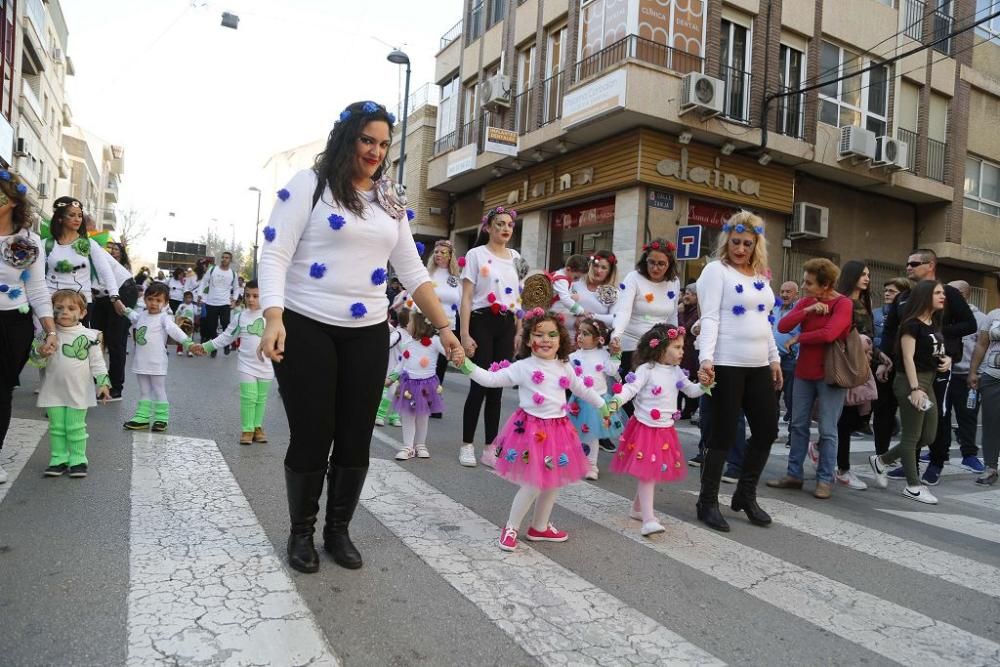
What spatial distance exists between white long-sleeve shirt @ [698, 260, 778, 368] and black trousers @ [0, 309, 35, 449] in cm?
429

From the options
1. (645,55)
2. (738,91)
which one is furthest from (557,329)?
(738,91)

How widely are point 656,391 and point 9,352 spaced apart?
4.05m

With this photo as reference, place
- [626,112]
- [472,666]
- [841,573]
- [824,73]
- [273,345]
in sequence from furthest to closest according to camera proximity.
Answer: [824,73] < [626,112] < [841,573] < [273,345] < [472,666]

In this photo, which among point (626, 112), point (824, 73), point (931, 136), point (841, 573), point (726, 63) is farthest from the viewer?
point (931, 136)

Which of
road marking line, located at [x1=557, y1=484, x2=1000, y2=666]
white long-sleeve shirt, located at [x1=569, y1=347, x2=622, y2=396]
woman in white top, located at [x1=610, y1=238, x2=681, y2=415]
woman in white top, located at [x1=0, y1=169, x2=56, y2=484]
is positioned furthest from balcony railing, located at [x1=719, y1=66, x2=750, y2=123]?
woman in white top, located at [x1=0, y1=169, x2=56, y2=484]

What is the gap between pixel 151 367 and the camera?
21.2 feet

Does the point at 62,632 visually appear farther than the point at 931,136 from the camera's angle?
No

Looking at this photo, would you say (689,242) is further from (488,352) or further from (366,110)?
(366,110)

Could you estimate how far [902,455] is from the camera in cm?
600

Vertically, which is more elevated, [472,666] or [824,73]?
[824,73]

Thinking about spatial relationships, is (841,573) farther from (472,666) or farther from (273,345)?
(273,345)

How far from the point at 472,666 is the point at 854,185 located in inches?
802

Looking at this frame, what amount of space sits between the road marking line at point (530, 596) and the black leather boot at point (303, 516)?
56 centimetres

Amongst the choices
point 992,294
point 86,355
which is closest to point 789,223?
point 992,294
